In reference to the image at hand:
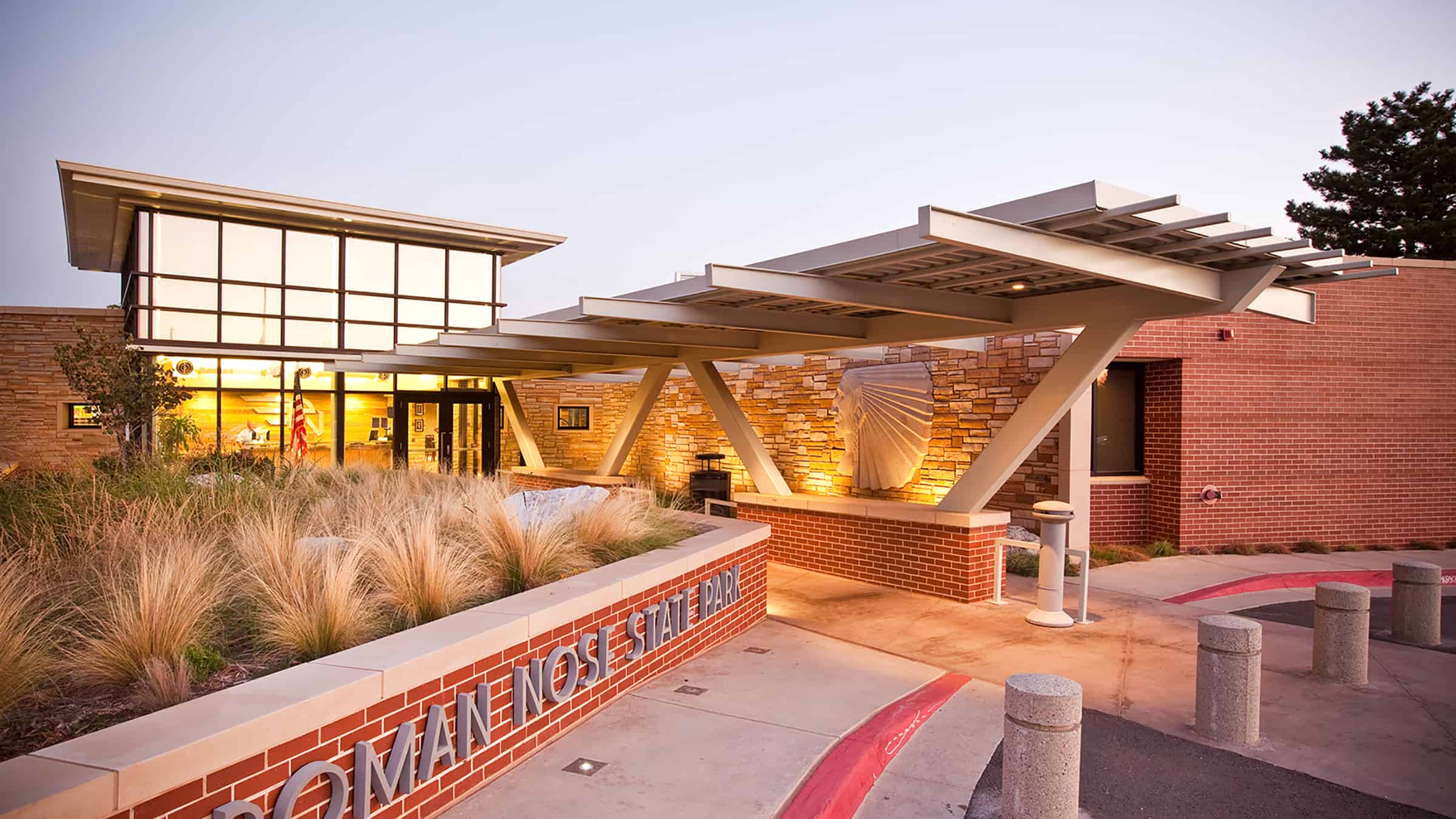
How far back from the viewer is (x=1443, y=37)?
549 inches

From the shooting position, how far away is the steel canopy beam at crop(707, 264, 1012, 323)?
7.38m

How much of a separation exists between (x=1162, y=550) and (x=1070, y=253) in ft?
28.3

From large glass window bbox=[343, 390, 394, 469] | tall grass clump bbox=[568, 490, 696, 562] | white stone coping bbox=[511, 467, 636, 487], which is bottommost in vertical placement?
white stone coping bbox=[511, 467, 636, 487]

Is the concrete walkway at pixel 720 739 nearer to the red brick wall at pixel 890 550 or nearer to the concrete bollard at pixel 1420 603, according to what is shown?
the red brick wall at pixel 890 550

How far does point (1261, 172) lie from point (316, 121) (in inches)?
3480

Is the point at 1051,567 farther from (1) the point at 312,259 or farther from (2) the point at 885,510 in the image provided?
(1) the point at 312,259

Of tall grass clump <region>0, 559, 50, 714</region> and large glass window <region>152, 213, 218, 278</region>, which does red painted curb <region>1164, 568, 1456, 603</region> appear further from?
large glass window <region>152, 213, 218, 278</region>

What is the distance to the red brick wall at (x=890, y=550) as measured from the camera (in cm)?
939

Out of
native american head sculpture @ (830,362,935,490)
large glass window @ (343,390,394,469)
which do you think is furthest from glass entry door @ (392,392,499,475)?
native american head sculpture @ (830,362,935,490)

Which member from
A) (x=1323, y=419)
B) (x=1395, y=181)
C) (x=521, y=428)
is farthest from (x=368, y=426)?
(x=1395, y=181)

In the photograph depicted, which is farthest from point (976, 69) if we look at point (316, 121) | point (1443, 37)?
point (1443, 37)

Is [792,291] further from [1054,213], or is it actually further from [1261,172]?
[1261,172]

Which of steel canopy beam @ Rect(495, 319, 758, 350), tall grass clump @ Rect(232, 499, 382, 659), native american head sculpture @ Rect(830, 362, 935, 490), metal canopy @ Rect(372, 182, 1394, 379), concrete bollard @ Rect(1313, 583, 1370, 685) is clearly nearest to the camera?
tall grass clump @ Rect(232, 499, 382, 659)

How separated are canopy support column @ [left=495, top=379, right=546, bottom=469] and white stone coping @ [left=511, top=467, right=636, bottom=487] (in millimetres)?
212
